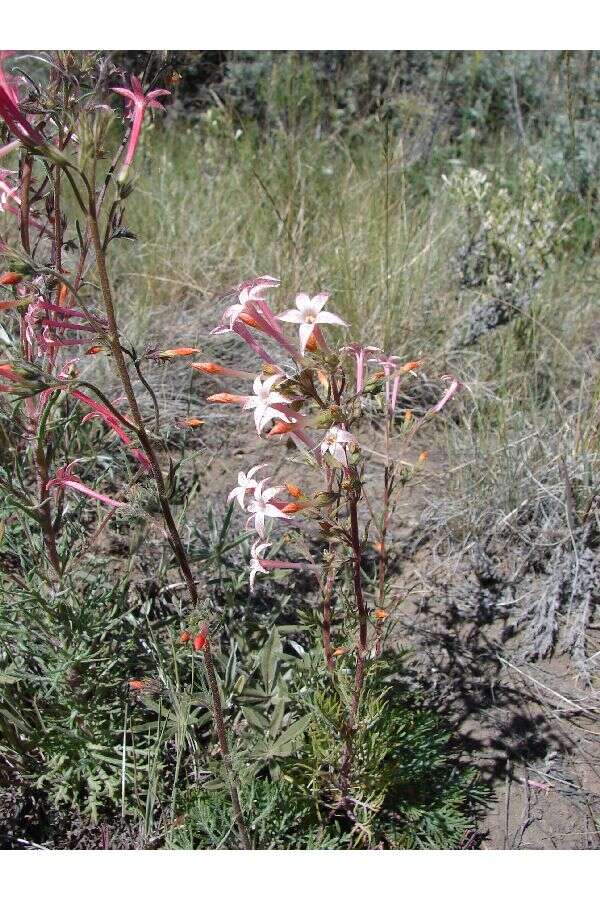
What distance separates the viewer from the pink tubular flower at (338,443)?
1421 millimetres

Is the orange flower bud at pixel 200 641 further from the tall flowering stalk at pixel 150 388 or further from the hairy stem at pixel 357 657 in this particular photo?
the hairy stem at pixel 357 657

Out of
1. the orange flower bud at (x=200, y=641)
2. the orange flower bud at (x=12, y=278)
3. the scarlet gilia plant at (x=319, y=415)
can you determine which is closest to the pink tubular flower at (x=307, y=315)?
the scarlet gilia plant at (x=319, y=415)

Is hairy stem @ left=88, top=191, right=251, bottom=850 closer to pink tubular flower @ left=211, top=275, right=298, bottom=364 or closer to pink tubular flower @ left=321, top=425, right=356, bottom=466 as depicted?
pink tubular flower @ left=211, top=275, right=298, bottom=364

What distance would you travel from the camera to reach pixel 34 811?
2203mm

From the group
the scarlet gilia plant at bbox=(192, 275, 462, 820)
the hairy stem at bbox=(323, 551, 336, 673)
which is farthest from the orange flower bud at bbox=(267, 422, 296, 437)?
the hairy stem at bbox=(323, 551, 336, 673)

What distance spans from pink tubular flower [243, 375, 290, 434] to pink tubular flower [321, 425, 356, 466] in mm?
104

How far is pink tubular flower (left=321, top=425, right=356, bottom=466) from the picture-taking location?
142cm

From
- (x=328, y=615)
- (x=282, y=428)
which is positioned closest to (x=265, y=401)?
(x=282, y=428)

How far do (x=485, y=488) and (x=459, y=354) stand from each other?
3.39 ft

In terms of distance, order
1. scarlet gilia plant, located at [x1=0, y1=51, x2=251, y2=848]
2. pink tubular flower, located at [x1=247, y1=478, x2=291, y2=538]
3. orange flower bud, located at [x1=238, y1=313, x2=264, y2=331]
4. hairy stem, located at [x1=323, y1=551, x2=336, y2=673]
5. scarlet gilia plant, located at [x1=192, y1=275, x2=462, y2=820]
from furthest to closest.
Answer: hairy stem, located at [x1=323, y1=551, x2=336, y2=673]
pink tubular flower, located at [x1=247, y1=478, x2=291, y2=538]
orange flower bud, located at [x1=238, y1=313, x2=264, y2=331]
scarlet gilia plant, located at [x1=192, y1=275, x2=462, y2=820]
scarlet gilia plant, located at [x1=0, y1=51, x2=251, y2=848]

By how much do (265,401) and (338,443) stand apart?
15 cm

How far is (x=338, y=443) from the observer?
4.69 ft

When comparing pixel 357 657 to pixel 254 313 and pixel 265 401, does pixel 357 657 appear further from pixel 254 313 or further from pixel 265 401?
pixel 254 313

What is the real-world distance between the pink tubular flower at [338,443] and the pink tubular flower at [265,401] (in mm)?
104
